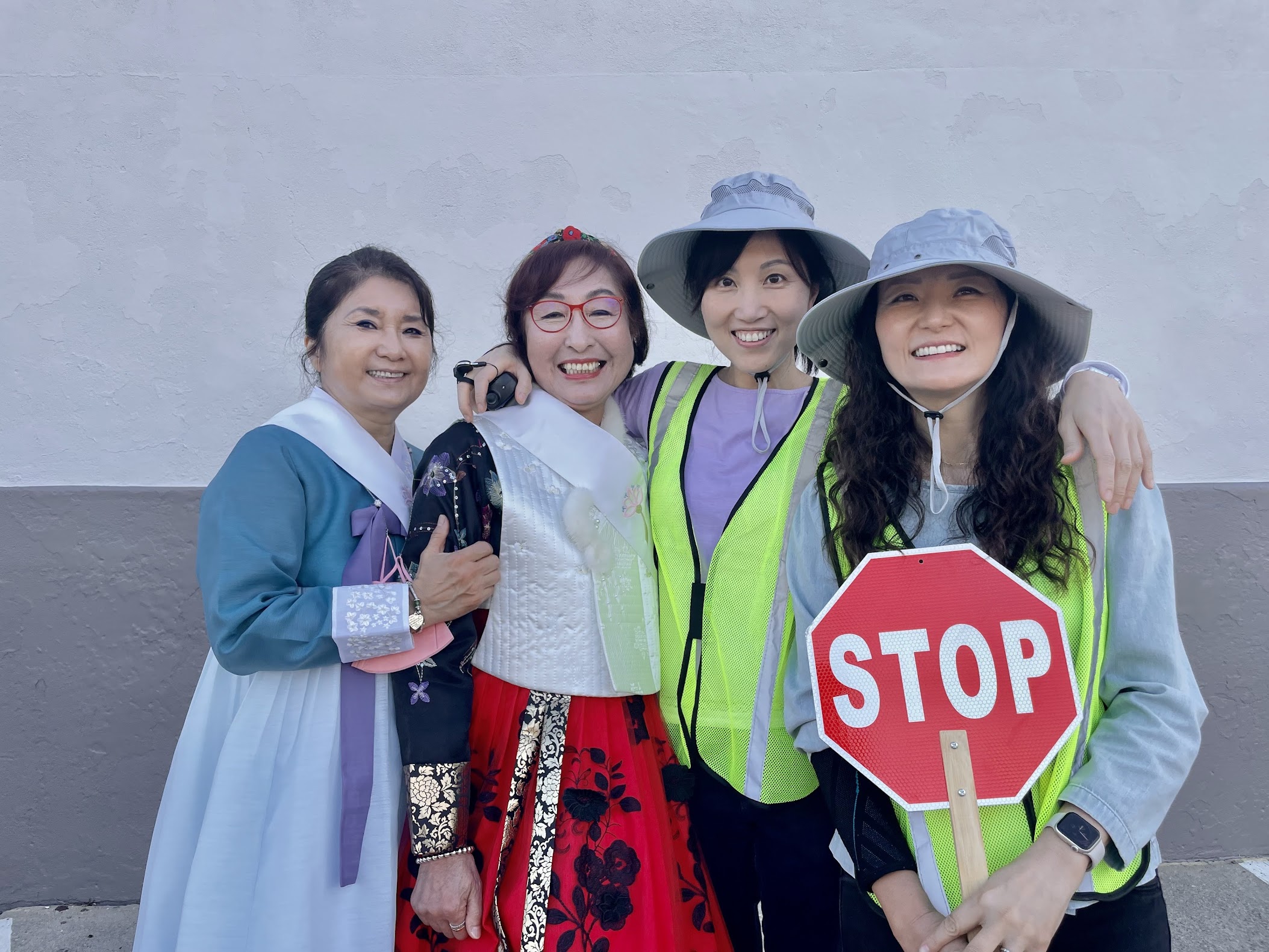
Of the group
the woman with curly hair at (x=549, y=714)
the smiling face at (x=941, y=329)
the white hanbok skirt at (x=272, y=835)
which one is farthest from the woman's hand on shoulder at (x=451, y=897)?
the smiling face at (x=941, y=329)

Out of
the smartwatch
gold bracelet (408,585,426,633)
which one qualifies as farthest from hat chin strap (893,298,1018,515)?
gold bracelet (408,585,426,633)

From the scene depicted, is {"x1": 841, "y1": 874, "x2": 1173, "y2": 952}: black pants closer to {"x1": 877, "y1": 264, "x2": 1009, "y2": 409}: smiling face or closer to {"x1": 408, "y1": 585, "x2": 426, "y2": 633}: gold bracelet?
{"x1": 877, "y1": 264, "x2": 1009, "y2": 409}: smiling face

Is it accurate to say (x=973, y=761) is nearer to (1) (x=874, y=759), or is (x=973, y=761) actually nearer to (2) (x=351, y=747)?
(1) (x=874, y=759)

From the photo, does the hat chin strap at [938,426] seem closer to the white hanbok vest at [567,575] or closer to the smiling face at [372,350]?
the white hanbok vest at [567,575]

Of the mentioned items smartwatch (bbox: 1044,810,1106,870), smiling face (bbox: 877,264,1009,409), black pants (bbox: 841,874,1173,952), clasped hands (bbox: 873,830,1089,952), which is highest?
smiling face (bbox: 877,264,1009,409)

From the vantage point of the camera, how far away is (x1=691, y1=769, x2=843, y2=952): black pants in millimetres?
1779

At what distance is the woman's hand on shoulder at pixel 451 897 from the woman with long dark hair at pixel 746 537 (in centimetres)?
50

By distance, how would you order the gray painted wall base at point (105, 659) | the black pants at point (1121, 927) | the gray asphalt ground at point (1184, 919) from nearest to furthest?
the black pants at point (1121, 927) < the gray asphalt ground at point (1184, 919) < the gray painted wall base at point (105, 659)

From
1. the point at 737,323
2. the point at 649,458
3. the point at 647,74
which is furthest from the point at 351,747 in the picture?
the point at 647,74

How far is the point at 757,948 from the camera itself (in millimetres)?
1991

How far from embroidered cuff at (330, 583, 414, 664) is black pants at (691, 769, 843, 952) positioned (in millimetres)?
707

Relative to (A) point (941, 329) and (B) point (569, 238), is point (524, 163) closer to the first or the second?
(B) point (569, 238)

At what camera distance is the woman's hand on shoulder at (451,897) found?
1728mm

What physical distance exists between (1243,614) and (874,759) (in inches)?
93.1
